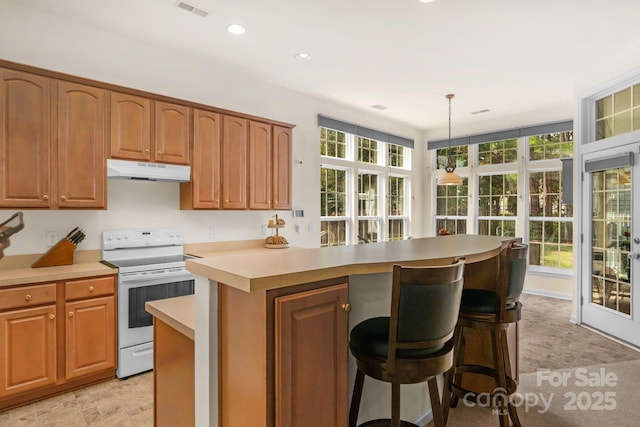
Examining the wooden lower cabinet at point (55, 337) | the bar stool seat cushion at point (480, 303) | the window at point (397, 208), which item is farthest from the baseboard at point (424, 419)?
the window at point (397, 208)

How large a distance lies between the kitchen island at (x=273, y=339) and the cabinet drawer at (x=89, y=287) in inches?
72.5

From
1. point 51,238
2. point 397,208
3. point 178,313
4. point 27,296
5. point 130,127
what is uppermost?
point 130,127

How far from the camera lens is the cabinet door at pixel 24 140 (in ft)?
8.53

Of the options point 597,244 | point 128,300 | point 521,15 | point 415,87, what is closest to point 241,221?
point 128,300

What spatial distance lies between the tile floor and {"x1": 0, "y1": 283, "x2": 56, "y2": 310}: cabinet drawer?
0.74 metres

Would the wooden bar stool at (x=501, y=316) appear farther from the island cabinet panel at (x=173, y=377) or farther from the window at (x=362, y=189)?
the window at (x=362, y=189)

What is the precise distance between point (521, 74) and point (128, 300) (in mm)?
4848

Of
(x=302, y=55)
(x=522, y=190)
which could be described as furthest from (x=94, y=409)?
(x=522, y=190)

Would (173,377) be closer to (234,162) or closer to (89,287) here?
(89,287)

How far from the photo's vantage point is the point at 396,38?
3402 mm

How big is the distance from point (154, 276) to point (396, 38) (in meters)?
3.06

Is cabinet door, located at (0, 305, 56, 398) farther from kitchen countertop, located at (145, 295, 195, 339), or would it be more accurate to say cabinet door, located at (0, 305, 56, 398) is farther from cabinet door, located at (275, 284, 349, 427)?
cabinet door, located at (275, 284, 349, 427)

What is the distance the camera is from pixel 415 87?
4.76 metres

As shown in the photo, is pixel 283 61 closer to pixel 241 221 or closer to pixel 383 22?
pixel 383 22
